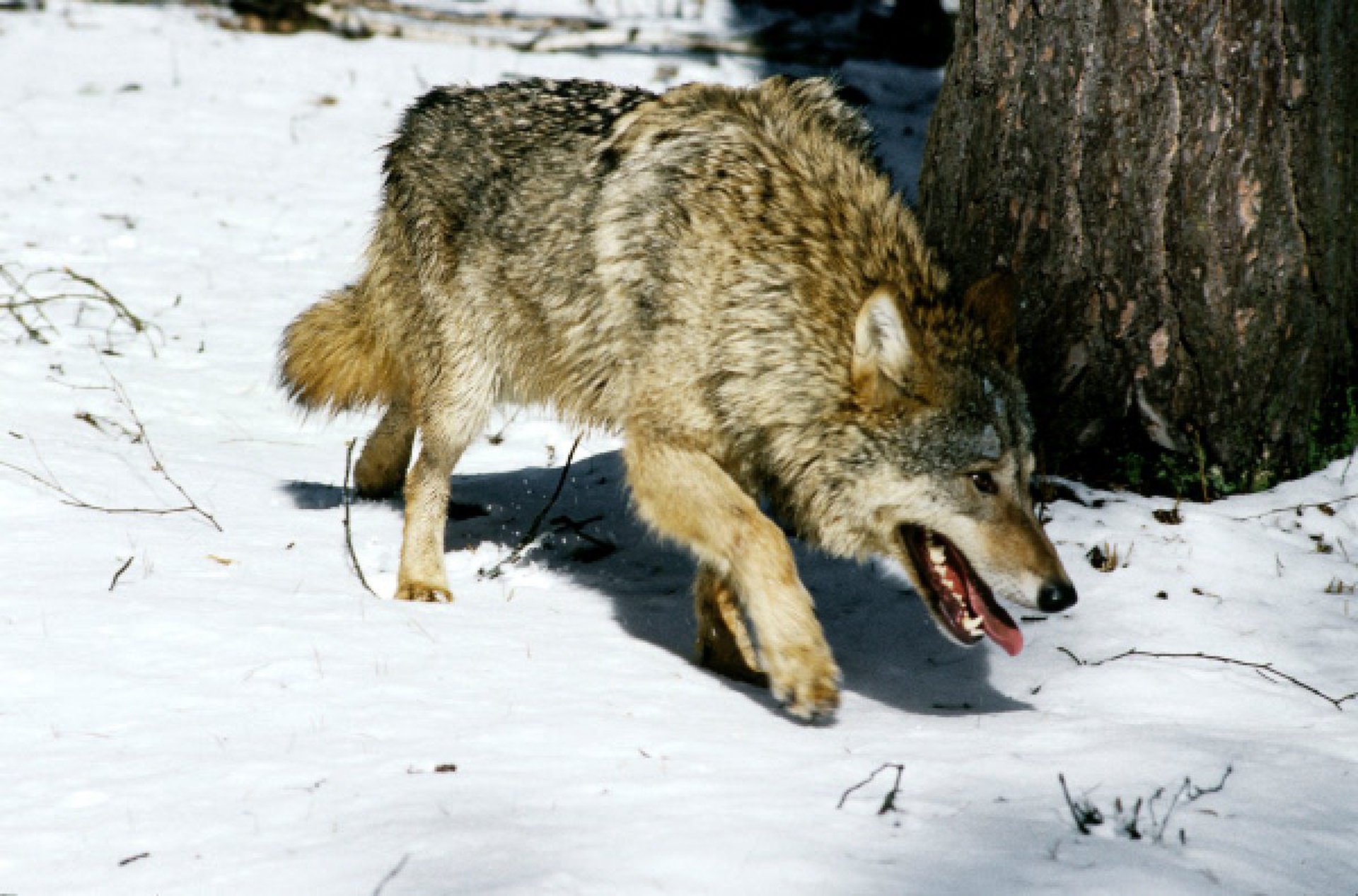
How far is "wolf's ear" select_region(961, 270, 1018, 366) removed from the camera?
409 cm

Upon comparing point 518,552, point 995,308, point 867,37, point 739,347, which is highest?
point 867,37

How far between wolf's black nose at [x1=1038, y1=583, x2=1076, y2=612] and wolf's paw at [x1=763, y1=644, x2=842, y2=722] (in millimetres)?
599

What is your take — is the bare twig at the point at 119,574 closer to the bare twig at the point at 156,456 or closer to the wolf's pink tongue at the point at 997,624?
the bare twig at the point at 156,456

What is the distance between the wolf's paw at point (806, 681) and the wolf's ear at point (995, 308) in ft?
3.59

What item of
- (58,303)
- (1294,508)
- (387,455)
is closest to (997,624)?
(1294,508)

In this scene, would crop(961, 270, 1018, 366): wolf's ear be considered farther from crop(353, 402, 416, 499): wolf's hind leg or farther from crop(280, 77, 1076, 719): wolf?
crop(353, 402, 416, 499): wolf's hind leg

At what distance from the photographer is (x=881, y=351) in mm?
3893

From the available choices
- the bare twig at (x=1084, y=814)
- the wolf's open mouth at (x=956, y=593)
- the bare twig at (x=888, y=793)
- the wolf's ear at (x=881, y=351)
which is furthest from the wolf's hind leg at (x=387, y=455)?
the bare twig at (x=1084, y=814)

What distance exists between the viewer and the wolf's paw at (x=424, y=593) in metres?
4.88

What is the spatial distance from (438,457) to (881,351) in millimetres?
2034

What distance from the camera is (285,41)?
13070 millimetres

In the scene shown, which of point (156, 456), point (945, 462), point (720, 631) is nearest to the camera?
point (945, 462)

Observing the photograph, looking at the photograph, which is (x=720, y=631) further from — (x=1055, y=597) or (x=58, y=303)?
(x=58, y=303)

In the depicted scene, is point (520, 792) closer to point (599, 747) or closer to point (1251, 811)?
point (599, 747)
